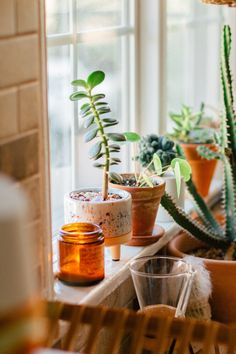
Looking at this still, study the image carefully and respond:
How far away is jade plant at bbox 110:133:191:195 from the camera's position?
2100mm

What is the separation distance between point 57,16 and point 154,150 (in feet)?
1.65

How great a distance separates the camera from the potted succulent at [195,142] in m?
2.76

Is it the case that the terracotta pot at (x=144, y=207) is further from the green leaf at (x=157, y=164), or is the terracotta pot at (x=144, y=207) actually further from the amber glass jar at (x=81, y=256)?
the amber glass jar at (x=81, y=256)

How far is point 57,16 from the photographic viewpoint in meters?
2.05

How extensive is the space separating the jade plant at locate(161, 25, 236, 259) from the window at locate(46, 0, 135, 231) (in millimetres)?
274

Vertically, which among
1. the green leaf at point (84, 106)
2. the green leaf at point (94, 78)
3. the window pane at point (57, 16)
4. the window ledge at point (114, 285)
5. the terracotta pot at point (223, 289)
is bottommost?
the terracotta pot at point (223, 289)

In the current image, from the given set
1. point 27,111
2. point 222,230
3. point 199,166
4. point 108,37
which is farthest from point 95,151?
point 199,166

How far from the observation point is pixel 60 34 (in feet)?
6.82

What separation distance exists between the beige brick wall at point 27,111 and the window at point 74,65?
513 mm

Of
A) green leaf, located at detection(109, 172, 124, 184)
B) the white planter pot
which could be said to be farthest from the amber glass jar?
the white planter pot

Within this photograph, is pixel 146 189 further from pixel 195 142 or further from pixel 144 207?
pixel 195 142

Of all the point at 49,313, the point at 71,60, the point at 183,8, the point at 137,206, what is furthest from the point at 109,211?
the point at 183,8

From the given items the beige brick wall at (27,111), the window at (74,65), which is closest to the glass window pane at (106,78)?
the window at (74,65)

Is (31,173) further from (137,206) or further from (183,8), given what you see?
(183,8)
